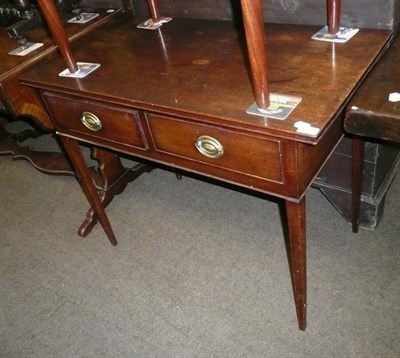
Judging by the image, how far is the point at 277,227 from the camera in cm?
171

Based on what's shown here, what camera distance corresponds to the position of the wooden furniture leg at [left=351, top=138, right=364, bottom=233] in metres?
1.33

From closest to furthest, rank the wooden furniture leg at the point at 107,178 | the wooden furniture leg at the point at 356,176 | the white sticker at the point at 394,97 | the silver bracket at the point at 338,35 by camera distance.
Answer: the white sticker at the point at 394,97, the silver bracket at the point at 338,35, the wooden furniture leg at the point at 356,176, the wooden furniture leg at the point at 107,178

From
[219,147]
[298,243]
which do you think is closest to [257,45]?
[219,147]

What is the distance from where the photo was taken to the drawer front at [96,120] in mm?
1082

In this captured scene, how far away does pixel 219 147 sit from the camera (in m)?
0.94

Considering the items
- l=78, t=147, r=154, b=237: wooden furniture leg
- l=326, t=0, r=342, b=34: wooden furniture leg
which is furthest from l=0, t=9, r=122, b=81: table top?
l=326, t=0, r=342, b=34: wooden furniture leg

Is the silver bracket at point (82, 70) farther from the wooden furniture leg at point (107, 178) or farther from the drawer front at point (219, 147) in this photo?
the wooden furniture leg at point (107, 178)

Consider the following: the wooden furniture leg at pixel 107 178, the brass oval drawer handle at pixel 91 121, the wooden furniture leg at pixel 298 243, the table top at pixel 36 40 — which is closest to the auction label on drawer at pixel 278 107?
the wooden furniture leg at pixel 298 243

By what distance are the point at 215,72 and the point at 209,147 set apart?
0.72ft

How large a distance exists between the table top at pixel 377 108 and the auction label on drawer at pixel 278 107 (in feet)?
0.41

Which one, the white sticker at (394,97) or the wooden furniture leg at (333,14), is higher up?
the wooden furniture leg at (333,14)

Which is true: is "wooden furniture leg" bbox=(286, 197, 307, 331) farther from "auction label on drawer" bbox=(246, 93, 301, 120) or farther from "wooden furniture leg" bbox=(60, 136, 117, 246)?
"wooden furniture leg" bbox=(60, 136, 117, 246)

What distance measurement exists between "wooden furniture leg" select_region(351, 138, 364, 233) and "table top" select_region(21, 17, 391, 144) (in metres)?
0.38

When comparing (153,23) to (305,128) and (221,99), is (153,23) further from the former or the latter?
(305,128)
